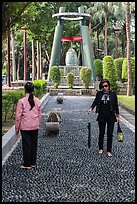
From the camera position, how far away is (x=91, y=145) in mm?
10539

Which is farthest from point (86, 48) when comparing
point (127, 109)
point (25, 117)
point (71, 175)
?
point (71, 175)

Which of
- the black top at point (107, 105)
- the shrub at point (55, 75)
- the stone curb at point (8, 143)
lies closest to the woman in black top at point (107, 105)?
the black top at point (107, 105)

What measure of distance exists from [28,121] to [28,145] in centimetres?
42

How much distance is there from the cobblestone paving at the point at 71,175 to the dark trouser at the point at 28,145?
0.17 m

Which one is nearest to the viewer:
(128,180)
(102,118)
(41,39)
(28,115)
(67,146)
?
(128,180)

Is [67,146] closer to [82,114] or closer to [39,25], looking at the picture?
[82,114]

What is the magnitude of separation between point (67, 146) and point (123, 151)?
1349 mm

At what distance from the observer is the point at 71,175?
7348mm

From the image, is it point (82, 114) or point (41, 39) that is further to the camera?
point (41, 39)

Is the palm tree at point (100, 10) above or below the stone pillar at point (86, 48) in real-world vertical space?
above

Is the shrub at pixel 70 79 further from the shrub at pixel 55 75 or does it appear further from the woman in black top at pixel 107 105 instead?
the woman in black top at pixel 107 105

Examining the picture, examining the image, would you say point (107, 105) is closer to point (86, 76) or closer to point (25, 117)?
point (25, 117)

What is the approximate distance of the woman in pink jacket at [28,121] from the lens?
7828 mm

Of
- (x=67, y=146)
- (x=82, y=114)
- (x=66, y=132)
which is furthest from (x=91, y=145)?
(x=82, y=114)
